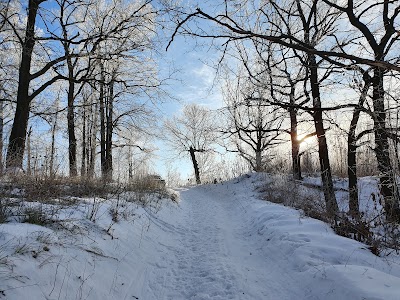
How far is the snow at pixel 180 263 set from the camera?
263 centimetres

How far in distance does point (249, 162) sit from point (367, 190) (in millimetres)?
11042

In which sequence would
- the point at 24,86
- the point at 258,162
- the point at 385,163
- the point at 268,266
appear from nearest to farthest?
the point at 268,266, the point at 385,163, the point at 24,86, the point at 258,162

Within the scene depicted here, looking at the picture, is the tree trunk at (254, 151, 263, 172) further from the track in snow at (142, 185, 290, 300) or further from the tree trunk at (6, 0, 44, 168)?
the tree trunk at (6, 0, 44, 168)

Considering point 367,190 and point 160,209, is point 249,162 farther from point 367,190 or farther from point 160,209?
point 160,209

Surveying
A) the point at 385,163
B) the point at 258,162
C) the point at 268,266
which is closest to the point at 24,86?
the point at 268,266

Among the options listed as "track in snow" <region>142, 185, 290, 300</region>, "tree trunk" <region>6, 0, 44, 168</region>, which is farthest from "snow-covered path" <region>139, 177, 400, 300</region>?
"tree trunk" <region>6, 0, 44, 168</region>

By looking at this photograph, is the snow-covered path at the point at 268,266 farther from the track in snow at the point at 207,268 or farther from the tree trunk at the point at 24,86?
the tree trunk at the point at 24,86

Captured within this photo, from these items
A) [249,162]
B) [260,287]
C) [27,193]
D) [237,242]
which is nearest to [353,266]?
[260,287]

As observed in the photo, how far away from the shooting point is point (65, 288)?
2.59 meters

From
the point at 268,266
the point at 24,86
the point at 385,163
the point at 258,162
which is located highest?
the point at 24,86

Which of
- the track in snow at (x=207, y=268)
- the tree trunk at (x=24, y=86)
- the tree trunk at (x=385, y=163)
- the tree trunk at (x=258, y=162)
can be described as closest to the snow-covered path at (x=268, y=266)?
the track in snow at (x=207, y=268)

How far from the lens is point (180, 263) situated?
4.45 m

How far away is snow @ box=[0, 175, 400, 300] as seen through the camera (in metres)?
2.63

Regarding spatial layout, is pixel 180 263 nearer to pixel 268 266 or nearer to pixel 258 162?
pixel 268 266
